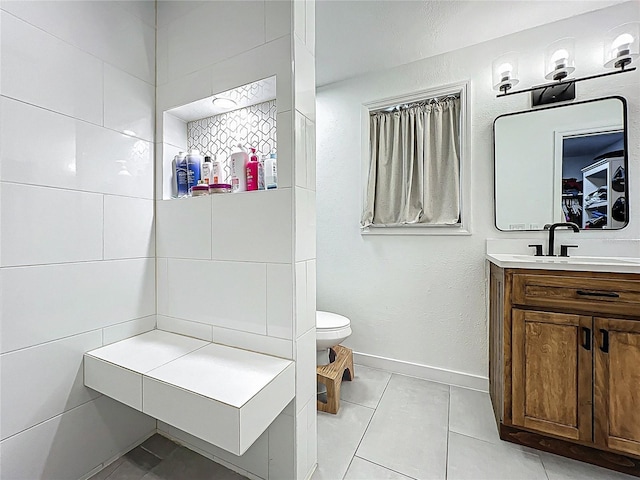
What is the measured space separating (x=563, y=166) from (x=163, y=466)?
2678 mm

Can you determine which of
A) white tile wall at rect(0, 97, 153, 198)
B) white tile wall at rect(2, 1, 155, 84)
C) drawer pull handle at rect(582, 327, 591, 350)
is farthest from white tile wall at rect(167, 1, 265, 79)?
drawer pull handle at rect(582, 327, 591, 350)

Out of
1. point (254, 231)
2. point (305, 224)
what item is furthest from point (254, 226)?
point (305, 224)

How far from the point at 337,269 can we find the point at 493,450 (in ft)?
4.77

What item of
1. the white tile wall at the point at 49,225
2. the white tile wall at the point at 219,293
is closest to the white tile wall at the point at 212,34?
the white tile wall at the point at 49,225

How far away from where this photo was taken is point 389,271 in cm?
218

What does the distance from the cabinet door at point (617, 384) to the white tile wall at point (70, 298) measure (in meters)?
2.14

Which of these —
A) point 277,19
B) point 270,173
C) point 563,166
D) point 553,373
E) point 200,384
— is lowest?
point 553,373

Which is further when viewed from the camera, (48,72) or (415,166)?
(415,166)

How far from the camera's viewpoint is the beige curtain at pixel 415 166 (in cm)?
199

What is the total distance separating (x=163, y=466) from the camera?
49.9 inches

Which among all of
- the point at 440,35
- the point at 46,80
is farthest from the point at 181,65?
the point at 440,35

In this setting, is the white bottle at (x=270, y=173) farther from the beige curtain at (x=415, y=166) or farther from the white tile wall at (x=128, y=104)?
the beige curtain at (x=415, y=166)

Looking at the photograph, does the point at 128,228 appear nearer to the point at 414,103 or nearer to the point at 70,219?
the point at 70,219

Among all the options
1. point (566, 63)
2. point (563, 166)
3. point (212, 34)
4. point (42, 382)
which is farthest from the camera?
point (563, 166)
